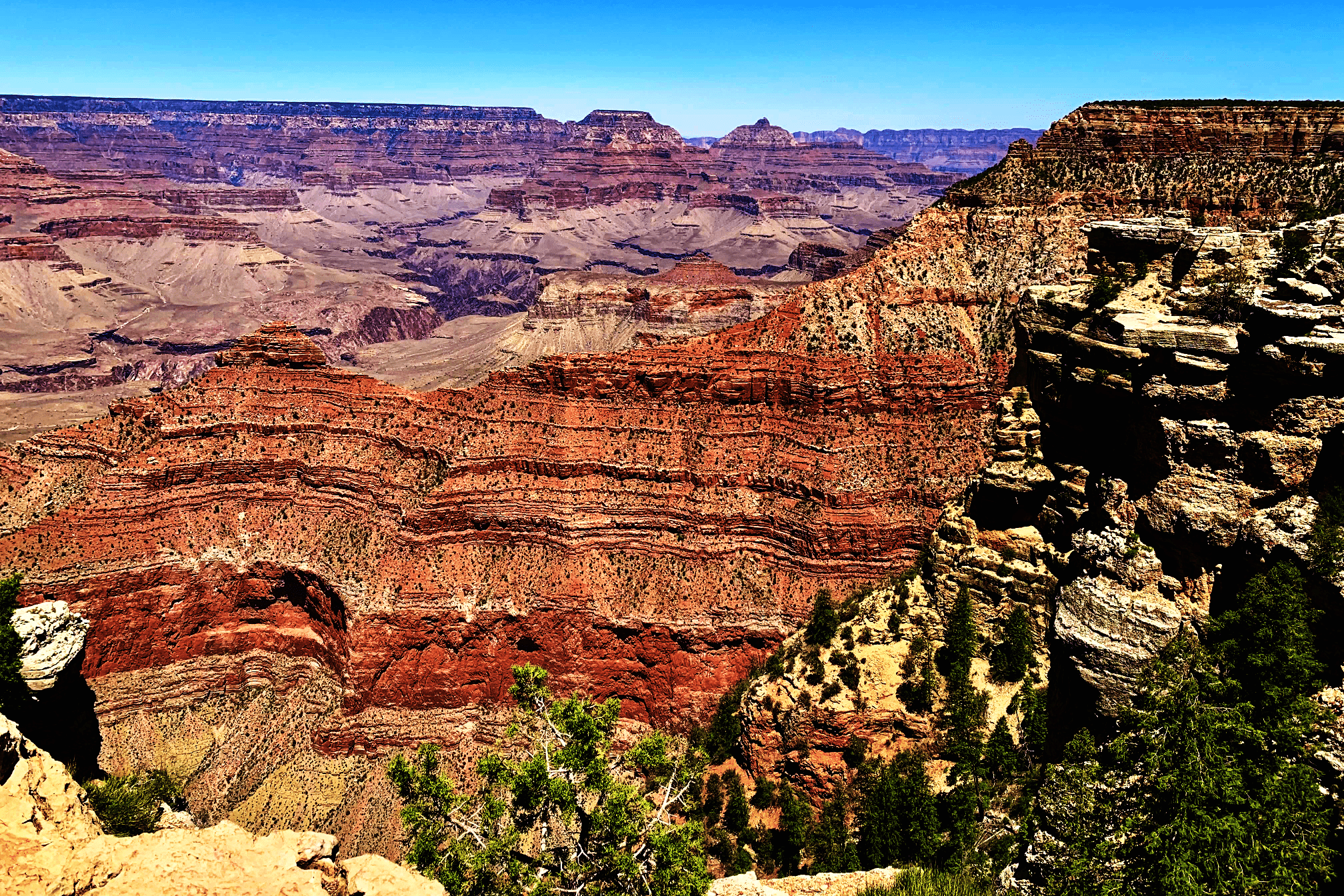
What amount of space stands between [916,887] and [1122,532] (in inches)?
464

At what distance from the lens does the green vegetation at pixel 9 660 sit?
33.3m

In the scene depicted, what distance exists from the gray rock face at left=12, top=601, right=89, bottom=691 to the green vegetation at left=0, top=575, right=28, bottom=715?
510 mm

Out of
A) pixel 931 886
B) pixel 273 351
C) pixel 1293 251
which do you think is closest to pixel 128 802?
pixel 931 886

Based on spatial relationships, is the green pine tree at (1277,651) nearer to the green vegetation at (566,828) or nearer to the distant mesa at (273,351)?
the green vegetation at (566,828)

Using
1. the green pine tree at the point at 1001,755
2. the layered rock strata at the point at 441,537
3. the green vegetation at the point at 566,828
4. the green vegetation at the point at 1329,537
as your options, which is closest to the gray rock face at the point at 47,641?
the layered rock strata at the point at 441,537

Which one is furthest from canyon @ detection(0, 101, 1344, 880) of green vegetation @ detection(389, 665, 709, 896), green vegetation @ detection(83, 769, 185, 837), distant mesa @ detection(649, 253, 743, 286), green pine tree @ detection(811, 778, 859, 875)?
distant mesa @ detection(649, 253, 743, 286)

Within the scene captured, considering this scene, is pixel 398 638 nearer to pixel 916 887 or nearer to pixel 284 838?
pixel 284 838

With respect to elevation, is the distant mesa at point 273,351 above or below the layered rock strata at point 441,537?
above

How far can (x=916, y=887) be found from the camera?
22359 mm

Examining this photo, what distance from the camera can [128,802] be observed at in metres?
32.3

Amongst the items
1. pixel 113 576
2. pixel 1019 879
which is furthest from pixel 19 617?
pixel 1019 879

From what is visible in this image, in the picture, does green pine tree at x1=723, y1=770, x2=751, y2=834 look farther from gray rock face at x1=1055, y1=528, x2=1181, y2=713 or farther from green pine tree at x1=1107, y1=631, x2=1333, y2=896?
green pine tree at x1=1107, y1=631, x2=1333, y2=896

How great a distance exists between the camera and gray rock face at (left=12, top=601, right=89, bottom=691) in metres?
35.7

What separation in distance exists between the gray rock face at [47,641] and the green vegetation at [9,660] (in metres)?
0.51
